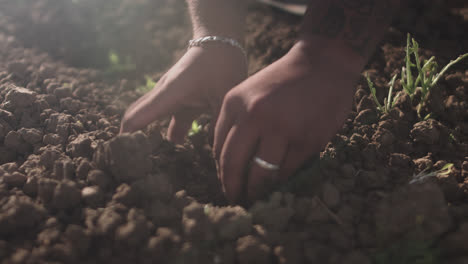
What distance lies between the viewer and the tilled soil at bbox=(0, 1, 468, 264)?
1245 millimetres

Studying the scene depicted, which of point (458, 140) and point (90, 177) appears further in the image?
point (458, 140)

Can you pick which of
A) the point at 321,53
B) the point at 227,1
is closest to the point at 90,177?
the point at 321,53

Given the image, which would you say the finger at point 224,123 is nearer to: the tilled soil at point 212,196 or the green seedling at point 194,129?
the tilled soil at point 212,196

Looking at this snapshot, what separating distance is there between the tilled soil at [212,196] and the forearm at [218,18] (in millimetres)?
705

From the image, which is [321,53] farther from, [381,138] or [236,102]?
[381,138]

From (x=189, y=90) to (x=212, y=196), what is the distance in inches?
23.3

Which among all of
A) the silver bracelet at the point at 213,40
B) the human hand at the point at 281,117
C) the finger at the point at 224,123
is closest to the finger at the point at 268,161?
the human hand at the point at 281,117

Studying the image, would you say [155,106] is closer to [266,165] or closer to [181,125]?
[181,125]

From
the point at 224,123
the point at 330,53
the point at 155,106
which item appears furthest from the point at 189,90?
the point at 330,53

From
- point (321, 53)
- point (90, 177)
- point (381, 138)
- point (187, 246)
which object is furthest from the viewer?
point (381, 138)

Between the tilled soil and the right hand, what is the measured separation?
0.14 m

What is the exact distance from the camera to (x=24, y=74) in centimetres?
262

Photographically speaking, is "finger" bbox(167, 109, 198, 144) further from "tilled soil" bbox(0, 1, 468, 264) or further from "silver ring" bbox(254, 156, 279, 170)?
"silver ring" bbox(254, 156, 279, 170)

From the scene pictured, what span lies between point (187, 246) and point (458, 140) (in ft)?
5.43
